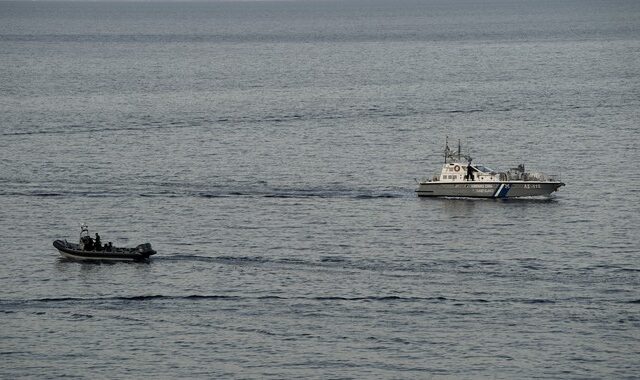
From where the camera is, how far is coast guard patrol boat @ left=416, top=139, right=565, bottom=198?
151 m

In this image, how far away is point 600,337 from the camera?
102 m

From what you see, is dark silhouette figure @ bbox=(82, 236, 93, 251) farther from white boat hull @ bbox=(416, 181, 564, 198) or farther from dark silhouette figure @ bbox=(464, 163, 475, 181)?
dark silhouette figure @ bbox=(464, 163, 475, 181)

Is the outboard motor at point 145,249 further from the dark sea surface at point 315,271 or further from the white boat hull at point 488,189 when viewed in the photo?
the white boat hull at point 488,189

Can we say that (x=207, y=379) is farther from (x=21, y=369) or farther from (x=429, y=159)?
(x=429, y=159)

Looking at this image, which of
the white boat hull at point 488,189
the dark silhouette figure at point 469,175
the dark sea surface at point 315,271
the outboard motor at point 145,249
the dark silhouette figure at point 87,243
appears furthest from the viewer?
the dark silhouette figure at point 469,175

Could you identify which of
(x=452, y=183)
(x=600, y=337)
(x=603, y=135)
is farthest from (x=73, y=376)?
(x=603, y=135)

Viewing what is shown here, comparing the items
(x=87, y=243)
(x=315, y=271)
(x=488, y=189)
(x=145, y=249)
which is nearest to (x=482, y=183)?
(x=488, y=189)

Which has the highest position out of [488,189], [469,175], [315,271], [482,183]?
[469,175]

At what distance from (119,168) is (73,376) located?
76758 millimetres

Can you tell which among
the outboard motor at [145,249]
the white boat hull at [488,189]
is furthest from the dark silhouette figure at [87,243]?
the white boat hull at [488,189]

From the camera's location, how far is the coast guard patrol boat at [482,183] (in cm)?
15062

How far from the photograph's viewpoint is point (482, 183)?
5969 inches

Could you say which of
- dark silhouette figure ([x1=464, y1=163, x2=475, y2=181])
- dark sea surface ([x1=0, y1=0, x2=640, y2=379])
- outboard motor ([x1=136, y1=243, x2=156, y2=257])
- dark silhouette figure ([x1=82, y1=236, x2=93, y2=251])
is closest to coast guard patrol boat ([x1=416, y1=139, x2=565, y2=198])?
dark silhouette figure ([x1=464, y1=163, x2=475, y2=181])

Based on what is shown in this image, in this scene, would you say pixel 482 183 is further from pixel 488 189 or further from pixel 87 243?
pixel 87 243
